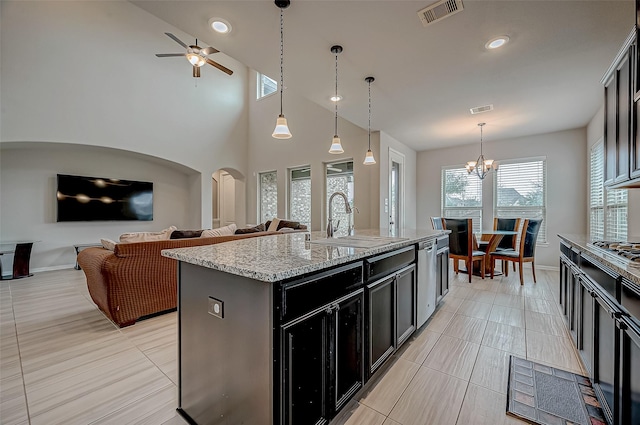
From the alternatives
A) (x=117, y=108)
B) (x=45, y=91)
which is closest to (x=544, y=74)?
(x=117, y=108)

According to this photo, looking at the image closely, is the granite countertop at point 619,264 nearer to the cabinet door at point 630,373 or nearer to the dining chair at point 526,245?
the cabinet door at point 630,373

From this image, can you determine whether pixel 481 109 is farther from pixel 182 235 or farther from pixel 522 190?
pixel 182 235

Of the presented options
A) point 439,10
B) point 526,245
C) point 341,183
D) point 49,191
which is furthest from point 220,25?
point 49,191

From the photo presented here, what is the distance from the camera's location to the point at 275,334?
1043mm

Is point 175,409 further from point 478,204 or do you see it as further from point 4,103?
point 478,204

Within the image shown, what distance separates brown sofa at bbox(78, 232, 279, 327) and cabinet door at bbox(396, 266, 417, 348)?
208cm

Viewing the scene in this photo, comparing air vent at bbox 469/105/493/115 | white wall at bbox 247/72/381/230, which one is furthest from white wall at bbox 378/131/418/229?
air vent at bbox 469/105/493/115

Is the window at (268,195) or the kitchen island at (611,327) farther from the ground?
the window at (268,195)

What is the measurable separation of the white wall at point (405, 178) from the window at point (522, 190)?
171cm

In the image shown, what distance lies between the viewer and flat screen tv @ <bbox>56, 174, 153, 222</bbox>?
5.47 m

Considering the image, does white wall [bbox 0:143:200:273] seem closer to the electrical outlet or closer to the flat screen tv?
the flat screen tv

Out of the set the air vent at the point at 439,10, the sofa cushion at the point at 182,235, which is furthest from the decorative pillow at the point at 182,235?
the air vent at the point at 439,10

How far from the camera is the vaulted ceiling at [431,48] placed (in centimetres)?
203

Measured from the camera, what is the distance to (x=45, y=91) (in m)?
4.64
